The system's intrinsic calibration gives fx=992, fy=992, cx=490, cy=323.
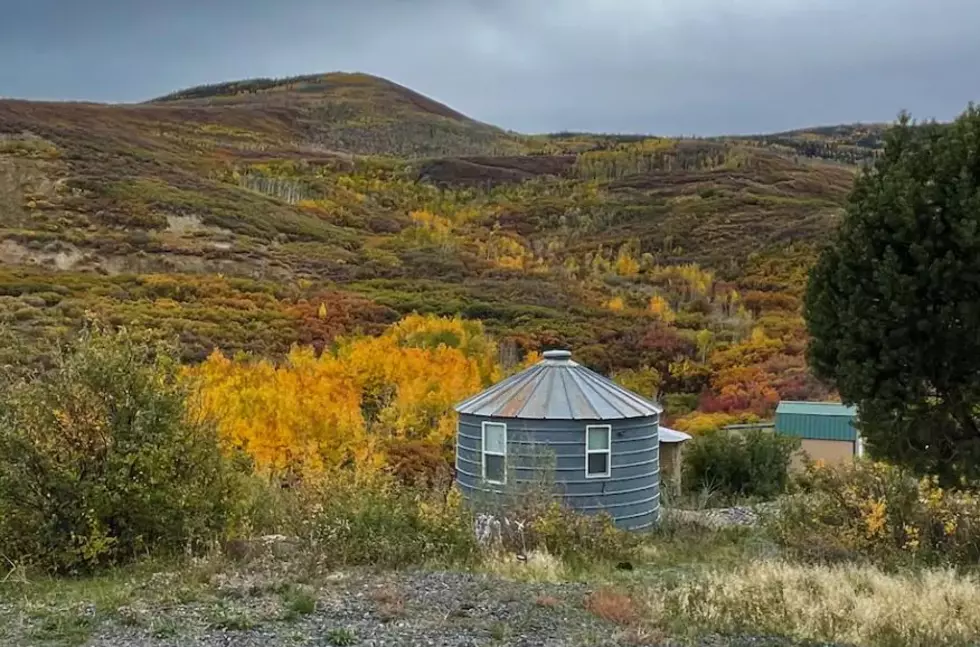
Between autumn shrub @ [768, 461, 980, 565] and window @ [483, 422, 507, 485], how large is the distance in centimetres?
586

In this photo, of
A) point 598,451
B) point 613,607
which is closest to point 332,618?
point 613,607

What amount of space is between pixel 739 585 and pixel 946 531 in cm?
348

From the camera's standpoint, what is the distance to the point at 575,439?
49.9 feet

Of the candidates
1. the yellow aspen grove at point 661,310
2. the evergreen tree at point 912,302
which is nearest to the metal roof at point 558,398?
the evergreen tree at point 912,302

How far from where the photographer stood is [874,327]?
7617 millimetres

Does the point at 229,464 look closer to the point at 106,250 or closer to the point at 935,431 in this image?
the point at 935,431

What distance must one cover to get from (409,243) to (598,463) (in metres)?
45.4

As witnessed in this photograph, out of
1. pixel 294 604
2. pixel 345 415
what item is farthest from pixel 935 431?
pixel 345 415

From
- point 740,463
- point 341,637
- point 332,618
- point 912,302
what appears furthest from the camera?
point 740,463

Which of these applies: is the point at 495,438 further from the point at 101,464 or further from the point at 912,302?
the point at 912,302

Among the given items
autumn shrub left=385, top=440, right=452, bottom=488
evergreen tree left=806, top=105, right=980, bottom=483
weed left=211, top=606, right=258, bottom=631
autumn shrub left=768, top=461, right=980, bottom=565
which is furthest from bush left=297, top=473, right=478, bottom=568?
autumn shrub left=385, top=440, right=452, bottom=488

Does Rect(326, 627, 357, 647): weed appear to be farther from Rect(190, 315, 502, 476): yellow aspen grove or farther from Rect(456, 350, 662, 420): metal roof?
Rect(456, 350, 662, 420): metal roof

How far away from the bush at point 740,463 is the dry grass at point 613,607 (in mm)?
13457

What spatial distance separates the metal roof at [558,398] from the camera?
50.1ft
